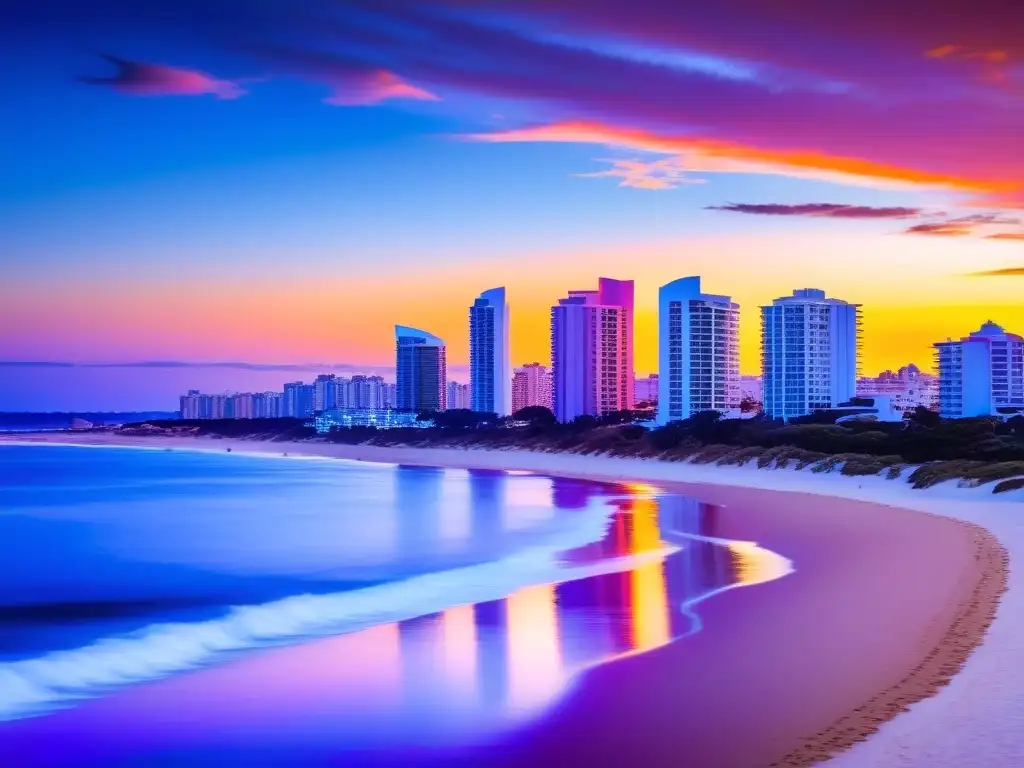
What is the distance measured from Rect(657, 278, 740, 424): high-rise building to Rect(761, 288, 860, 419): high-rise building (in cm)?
566

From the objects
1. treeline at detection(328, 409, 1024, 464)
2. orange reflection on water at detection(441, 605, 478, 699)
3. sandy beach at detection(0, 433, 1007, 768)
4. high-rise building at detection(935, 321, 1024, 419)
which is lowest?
orange reflection on water at detection(441, 605, 478, 699)

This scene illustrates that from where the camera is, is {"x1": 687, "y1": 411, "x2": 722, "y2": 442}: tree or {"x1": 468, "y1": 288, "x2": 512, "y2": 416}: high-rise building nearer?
{"x1": 687, "y1": 411, "x2": 722, "y2": 442}: tree

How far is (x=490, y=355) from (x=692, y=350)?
60963 millimetres

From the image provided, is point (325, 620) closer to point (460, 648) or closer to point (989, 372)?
point (460, 648)

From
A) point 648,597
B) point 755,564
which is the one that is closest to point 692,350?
point 755,564

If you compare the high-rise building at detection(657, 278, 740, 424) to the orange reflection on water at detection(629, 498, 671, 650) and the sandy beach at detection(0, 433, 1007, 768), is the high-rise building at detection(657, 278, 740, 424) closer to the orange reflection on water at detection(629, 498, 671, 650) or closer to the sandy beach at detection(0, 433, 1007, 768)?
the orange reflection on water at detection(629, 498, 671, 650)

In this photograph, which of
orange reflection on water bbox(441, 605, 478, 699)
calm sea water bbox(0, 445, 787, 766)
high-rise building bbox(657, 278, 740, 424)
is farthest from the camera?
high-rise building bbox(657, 278, 740, 424)

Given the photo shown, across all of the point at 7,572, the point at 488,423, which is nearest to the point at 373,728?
the point at 7,572

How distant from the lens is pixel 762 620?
539 inches

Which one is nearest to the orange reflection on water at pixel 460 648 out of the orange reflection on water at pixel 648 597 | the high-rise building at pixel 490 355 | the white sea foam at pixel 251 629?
the white sea foam at pixel 251 629

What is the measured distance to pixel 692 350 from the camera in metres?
118

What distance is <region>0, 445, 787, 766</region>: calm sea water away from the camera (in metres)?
9.72

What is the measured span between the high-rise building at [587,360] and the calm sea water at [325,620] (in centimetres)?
11053

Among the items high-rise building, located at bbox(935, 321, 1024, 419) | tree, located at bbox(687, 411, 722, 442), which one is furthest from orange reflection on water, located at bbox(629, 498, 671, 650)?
high-rise building, located at bbox(935, 321, 1024, 419)
